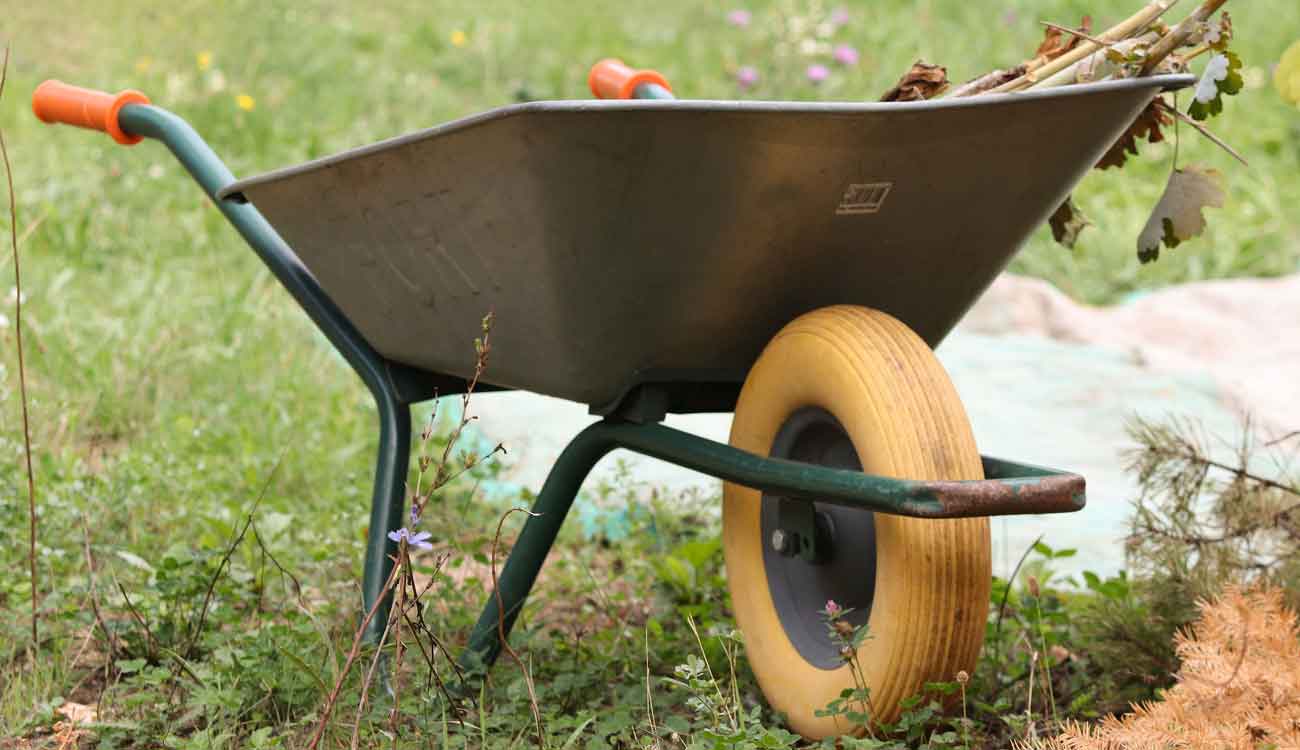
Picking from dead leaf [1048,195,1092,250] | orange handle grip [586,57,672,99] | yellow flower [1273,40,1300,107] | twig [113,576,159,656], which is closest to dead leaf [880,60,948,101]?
dead leaf [1048,195,1092,250]

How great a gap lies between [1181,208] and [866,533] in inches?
21.5

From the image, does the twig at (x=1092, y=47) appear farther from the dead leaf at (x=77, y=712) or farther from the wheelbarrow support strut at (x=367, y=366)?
the dead leaf at (x=77, y=712)

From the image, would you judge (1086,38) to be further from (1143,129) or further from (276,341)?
(276,341)

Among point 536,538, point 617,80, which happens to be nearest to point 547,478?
point 536,538

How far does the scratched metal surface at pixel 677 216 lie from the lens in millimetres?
1477

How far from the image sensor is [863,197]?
5.24ft

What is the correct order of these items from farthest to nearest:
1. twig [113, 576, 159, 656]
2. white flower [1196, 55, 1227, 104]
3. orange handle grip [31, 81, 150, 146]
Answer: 1. orange handle grip [31, 81, 150, 146]
2. twig [113, 576, 159, 656]
3. white flower [1196, 55, 1227, 104]

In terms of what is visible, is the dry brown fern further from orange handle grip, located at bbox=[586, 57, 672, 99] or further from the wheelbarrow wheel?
orange handle grip, located at bbox=[586, 57, 672, 99]

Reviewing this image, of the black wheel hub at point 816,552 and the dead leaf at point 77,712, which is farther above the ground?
the black wheel hub at point 816,552

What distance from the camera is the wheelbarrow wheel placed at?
5.00 ft

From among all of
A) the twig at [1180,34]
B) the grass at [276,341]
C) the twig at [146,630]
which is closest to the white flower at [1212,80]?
the twig at [1180,34]

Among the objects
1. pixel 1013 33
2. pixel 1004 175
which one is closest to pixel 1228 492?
pixel 1004 175

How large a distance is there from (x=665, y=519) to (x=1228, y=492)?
1100 mm

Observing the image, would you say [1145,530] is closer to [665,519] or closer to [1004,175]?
[1004,175]
